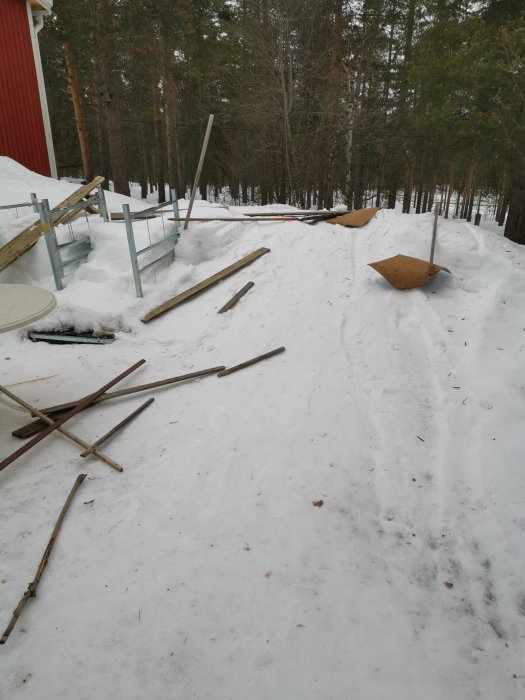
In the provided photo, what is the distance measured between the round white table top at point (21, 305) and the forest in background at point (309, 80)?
34.0 feet

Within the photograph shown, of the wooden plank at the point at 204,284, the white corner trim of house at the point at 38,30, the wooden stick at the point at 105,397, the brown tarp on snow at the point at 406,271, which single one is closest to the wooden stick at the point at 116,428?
the wooden stick at the point at 105,397

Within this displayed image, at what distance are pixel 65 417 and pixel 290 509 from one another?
7.17 feet

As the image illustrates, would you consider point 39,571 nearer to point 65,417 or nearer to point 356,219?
point 65,417

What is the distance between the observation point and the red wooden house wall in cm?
1002

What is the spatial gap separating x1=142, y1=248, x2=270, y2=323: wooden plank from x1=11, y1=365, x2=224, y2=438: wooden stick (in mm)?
1709

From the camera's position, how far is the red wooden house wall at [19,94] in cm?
1002

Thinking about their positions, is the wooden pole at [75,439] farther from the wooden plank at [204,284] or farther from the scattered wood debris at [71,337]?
the wooden plank at [204,284]

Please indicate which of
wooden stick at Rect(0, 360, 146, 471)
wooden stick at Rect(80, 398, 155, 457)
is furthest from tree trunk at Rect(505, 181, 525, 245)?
wooden stick at Rect(80, 398, 155, 457)

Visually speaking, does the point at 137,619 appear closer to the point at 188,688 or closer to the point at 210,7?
the point at 188,688

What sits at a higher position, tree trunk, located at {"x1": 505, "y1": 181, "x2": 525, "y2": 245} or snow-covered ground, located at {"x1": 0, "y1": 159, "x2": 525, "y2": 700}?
tree trunk, located at {"x1": 505, "y1": 181, "x2": 525, "y2": 245}

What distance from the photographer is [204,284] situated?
6320mm

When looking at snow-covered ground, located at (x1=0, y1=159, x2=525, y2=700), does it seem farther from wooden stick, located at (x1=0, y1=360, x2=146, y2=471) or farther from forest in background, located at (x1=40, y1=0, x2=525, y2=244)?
forest in background, located at (x1=40, y1=0, x2=525, y2=244)

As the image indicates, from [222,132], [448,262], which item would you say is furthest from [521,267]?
[222,132]

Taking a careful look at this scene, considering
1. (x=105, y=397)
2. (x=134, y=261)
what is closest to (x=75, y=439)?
(x=105, y=397)
